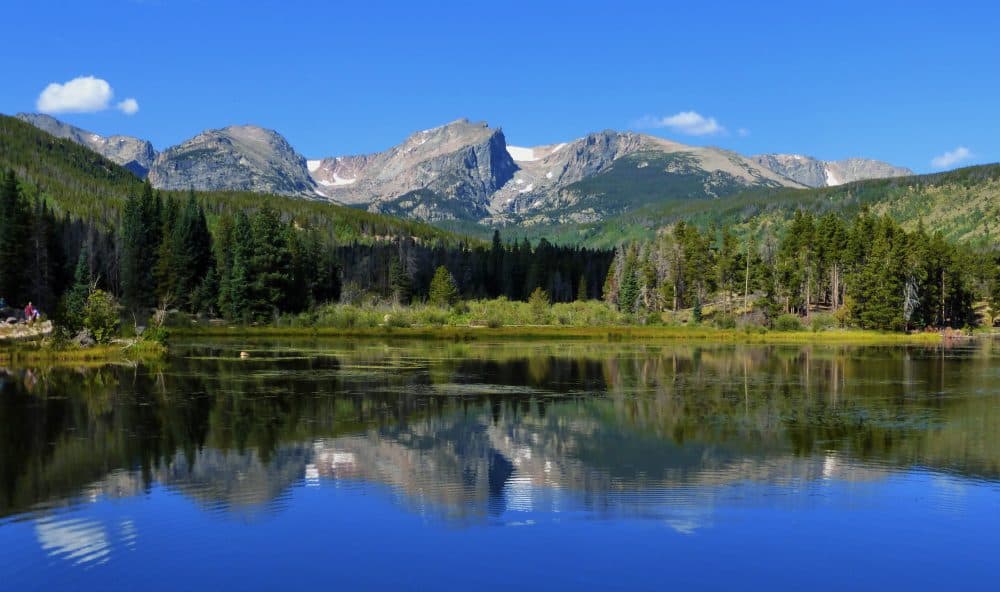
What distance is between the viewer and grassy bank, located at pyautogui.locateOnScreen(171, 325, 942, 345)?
10112 cm

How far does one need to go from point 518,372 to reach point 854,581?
133 feet

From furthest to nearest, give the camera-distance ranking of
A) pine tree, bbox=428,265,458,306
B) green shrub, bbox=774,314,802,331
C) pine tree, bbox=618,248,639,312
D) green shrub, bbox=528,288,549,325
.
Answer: pine tree, bbox=618,248,639,312, pine tree, bbox=428,265,458,306, green shrub, bbox=528,288,549,325, green shrub, bbox=774,314,802,331

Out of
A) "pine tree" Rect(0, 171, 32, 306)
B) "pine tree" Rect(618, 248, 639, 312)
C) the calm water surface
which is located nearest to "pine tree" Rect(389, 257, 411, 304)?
"pine tree" Rect(618, 248, 639, 312)

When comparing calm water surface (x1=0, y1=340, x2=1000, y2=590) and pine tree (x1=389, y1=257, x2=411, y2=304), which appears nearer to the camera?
calm water surface (x1=0, y1=340, x2=1000, y2=590)

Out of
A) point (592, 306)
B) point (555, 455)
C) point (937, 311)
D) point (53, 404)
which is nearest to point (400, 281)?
point (592, 306)

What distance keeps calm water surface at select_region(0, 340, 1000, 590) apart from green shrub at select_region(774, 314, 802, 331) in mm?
70850

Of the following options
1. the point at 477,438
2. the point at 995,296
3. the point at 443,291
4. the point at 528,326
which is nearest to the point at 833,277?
the point at 995,296

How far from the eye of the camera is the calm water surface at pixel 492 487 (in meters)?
15.4

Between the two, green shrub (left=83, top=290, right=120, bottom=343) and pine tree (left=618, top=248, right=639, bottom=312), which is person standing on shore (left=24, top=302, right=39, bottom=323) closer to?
green shrub (left=83, top=290, right=120, bottom=343)

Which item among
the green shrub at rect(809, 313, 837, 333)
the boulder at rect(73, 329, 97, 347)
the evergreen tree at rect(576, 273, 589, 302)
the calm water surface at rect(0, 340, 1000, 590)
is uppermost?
the evergreen tree at rect(576, 273, 589, 302)

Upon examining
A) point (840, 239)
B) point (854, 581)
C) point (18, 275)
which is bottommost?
point (854, 581)

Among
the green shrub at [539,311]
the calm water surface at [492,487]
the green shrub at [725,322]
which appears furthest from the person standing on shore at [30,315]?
the green shrub at [725,322]

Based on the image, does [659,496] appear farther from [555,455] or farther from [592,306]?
[592,306]

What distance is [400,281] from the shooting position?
153 metres
